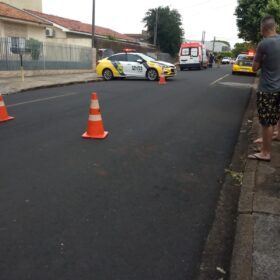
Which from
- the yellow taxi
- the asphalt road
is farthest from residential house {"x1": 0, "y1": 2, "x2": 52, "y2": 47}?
the asphalt road

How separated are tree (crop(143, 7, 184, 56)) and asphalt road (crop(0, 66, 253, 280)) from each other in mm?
45970

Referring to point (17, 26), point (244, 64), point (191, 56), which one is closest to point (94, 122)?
point (17, 26)

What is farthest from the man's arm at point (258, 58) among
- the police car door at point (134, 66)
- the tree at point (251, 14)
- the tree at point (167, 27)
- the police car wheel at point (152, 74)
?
the tree at point (167, 27)

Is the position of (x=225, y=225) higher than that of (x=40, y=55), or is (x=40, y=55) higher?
(x=40, y=55)

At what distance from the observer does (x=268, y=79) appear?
4824 millimetres

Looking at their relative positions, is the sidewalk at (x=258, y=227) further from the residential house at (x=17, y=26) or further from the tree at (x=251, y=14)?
the residential house at (x=17, y=26)

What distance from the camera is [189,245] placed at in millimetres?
3035

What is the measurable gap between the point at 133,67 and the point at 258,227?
17.4 meters

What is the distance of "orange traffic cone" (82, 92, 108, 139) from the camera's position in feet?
20.8

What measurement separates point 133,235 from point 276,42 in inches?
122

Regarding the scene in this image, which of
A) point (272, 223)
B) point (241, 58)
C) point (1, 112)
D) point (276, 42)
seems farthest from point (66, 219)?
point (241, 58)

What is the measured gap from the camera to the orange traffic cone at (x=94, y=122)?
634 centimetres

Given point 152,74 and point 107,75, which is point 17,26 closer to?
point 107,75

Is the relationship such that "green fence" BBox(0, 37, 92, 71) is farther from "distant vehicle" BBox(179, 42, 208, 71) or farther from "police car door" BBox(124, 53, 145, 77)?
"distant vehicle" BBox(179, 42, 208, 71)
